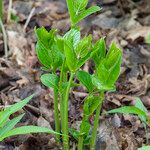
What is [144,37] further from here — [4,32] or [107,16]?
[4,32]

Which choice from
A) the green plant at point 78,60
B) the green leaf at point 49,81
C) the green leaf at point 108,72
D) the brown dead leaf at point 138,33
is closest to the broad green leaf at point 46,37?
the green plant at point 78,60

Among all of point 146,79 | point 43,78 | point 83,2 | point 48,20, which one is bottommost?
point 146,79

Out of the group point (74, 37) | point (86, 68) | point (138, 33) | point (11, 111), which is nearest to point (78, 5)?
point (74, 37)

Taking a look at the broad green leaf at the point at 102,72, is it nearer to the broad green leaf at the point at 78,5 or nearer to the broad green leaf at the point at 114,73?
the broad green leaf at the point at 114,73

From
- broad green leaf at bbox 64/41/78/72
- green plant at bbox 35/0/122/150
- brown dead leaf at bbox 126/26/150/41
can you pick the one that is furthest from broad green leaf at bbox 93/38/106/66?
brown dead leaf at bbox 126/26/150/41

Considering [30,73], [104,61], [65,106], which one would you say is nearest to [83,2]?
[104,61]

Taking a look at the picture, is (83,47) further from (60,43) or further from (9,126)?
(9,126)

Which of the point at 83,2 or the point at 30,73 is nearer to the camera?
the point at 83,2
